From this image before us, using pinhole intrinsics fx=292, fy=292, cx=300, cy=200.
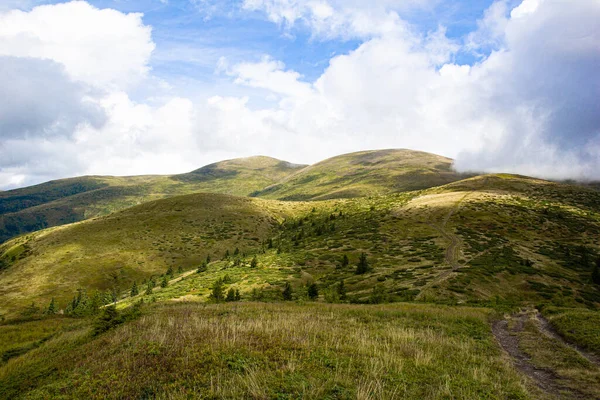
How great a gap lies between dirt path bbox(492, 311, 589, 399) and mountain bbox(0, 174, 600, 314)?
9.75m

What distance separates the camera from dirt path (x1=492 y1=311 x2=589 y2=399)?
9297 mm

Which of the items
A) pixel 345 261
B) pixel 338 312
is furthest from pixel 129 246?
pixel 338 312

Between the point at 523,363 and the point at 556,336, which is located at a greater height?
the point at 523,363

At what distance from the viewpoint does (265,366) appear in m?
8.43

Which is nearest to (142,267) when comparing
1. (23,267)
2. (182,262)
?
(182,262)

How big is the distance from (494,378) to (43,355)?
731 inches

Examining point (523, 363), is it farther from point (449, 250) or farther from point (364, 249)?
point (364, 249)

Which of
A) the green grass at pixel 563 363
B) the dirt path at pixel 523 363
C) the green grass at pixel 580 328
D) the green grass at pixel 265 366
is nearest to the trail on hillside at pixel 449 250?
the dirt path at pixel 523 363

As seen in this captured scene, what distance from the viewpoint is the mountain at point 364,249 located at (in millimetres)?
36594

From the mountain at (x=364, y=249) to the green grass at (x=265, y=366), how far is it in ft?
63.7

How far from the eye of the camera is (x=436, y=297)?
29.9 meters

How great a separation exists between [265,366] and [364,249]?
47961mm

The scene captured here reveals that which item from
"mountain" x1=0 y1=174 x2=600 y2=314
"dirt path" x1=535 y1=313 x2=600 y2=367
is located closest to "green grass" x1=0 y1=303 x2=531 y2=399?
"dirt path" x1=535 y1=313 x2=600 y2=367

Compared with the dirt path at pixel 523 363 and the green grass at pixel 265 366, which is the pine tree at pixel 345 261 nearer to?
the dirt path at pixel 523 363
